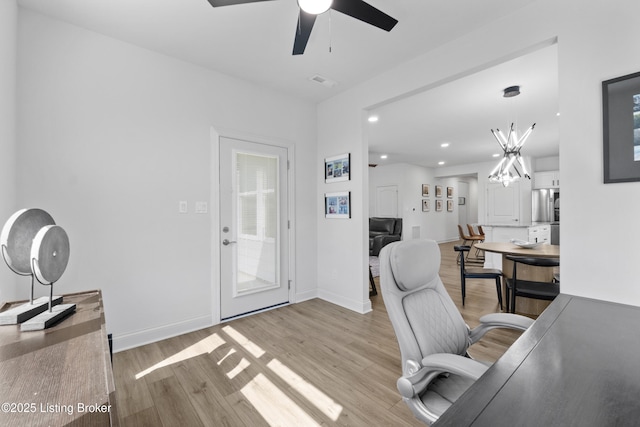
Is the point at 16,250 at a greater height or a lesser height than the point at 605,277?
greater

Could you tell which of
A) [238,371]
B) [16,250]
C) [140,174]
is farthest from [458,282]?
[16,250]

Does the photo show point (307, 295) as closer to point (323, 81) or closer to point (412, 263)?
point (412, 263)

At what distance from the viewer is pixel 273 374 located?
2.07 meters

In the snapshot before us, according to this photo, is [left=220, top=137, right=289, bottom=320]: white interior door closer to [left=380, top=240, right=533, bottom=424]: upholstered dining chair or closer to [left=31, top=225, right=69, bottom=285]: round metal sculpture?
[left=31, top=225, right=69, bottom=285]: round metal sculpture

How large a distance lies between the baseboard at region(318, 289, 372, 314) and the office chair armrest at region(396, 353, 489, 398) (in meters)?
2.23

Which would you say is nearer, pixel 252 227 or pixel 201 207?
pixel 201 207

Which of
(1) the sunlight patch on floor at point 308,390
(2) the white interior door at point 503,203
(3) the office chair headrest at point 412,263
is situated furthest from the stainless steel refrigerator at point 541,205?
(1) the sunlight patch on floor at point 308,390

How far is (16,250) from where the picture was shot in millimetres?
1263

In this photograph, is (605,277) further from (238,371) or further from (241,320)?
(241,320)

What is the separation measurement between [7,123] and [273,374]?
2513 mm

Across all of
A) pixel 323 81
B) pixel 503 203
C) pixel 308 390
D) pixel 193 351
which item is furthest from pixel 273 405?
pixel 503 203

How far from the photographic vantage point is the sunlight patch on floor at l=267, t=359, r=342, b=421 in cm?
170

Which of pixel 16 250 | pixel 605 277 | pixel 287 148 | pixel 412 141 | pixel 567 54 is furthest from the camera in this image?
pixel 412 141

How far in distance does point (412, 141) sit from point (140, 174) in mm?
5201
